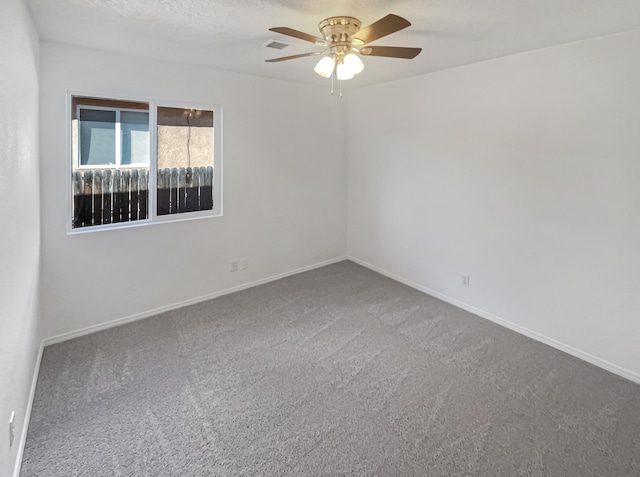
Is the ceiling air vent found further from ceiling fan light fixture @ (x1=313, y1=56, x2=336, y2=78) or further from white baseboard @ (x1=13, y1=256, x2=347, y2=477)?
white baseboard @ (x1=13, y1=256, x2=347, y2=477)

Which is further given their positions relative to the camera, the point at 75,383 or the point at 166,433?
the point at 75,383

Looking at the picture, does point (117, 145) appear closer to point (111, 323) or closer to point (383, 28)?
point (111, 323)

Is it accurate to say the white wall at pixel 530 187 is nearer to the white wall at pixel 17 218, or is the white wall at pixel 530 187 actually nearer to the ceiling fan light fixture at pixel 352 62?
the ceiling fan light fixture at pixel 352 62

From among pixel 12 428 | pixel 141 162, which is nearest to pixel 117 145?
pixel 141 162

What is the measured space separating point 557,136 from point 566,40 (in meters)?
0.68

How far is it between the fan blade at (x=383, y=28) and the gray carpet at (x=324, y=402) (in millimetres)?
2180

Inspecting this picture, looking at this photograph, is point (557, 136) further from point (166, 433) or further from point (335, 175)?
point (166, 433)

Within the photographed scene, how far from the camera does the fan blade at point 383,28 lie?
1.77m

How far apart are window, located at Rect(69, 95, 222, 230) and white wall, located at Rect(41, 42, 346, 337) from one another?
0.47 ft

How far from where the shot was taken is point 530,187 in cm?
315

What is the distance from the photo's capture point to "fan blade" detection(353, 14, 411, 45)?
69.9 inches

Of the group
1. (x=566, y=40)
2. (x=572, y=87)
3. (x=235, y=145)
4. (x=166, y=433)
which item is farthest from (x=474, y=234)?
(x=166, y=433)

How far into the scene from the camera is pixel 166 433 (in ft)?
6.95

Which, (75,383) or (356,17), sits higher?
(356,17)
